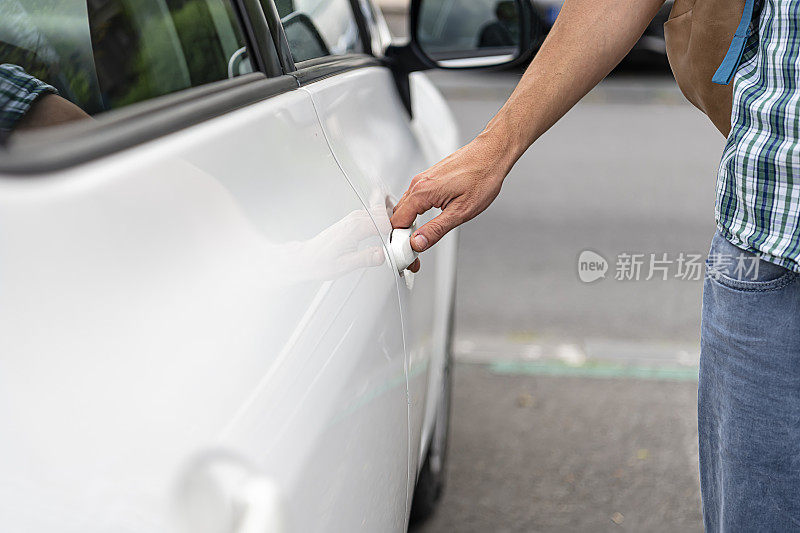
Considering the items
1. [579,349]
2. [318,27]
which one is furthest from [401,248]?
[579,349]

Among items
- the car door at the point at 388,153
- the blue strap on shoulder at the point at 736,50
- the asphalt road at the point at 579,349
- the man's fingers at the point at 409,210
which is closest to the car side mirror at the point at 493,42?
the car door at the point at 388,153

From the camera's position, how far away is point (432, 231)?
1511 mm

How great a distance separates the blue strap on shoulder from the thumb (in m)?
0.49

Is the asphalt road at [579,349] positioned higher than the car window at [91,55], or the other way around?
the car window at [91,55]

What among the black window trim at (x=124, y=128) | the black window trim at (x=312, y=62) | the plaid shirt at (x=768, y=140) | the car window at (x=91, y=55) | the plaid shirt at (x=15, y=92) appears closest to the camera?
the black window trim at (x=124, y=128)

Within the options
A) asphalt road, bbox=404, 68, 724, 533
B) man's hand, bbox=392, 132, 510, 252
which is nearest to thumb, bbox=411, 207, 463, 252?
man's hand, bbox=392, 132, 510, 252

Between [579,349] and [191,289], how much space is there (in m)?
3.42

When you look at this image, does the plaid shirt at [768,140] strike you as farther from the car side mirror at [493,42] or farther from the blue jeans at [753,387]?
the car side mirror at [493,42]

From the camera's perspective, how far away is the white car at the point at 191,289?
0.73 metres

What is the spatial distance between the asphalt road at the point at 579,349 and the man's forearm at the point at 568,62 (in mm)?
1621

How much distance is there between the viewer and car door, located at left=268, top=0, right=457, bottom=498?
1.59 m

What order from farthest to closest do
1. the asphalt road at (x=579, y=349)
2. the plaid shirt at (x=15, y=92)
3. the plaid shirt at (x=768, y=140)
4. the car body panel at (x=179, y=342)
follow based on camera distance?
1. the asphalt road at (x=579, y=349)
2. the plaid shirt at (x=768, y=140)
3. the plaid shirt at (x=15, y=92)
4. the car body panel at (x=179, y=342)

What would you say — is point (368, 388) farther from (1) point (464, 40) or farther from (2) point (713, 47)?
(1) point (464, 40)

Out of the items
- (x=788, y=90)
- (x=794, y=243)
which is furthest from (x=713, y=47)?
(x=794, y=243)
